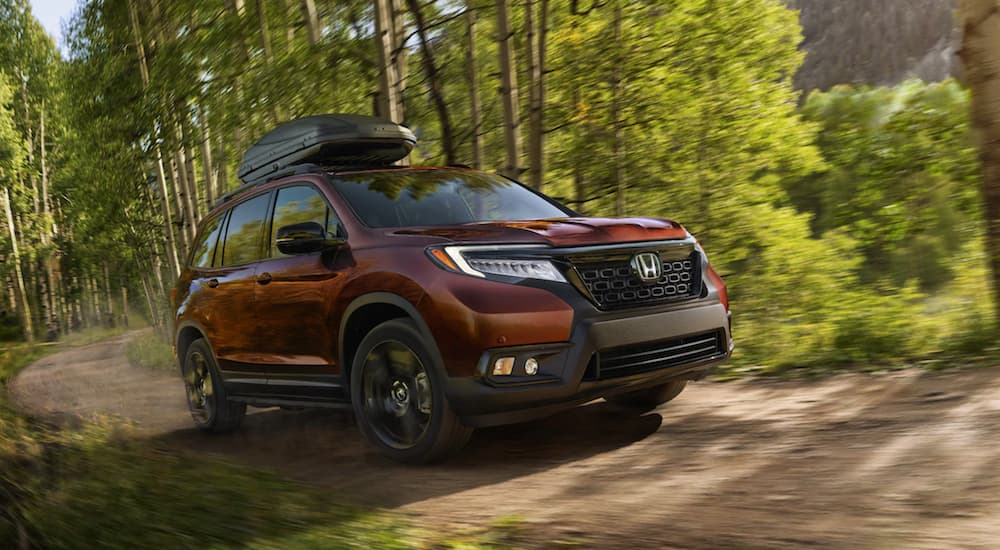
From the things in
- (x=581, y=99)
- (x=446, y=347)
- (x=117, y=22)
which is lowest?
(x=446, y=347)

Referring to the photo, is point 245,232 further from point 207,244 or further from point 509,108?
point 509,108

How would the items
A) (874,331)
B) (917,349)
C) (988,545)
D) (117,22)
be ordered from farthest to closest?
1. (117,22)
2. (874,331)
3. (917,349)
4. (988,545)

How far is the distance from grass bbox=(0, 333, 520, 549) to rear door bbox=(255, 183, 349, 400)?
0.69 meters

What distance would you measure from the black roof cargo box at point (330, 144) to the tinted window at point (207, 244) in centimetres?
51

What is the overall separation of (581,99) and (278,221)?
7060 millimetres

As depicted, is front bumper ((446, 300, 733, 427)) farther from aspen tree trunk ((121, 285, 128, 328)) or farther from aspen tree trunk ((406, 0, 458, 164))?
aspen tree trunk ((121, 285, 128, 328))

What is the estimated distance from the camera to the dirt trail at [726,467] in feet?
11.2

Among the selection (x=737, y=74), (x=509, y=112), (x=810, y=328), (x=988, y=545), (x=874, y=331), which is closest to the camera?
(x=988, y=545)

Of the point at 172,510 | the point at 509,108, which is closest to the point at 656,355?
the point at 172,510

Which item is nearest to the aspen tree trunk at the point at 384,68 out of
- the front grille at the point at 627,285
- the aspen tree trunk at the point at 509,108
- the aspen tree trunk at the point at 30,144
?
the aspen tree trunk at the point at 509,108

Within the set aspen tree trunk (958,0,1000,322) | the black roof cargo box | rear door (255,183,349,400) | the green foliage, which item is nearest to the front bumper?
rear door (255,183,349,400)

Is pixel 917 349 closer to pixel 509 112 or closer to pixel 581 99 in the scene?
pixel 509 112

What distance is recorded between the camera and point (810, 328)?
8594 millimetres

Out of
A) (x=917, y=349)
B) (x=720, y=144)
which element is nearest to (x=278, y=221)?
(x=917, y=349)
